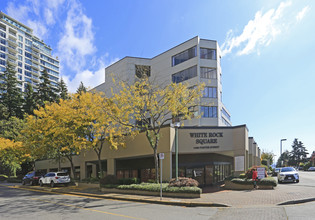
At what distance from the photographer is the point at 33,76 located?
12125 cm

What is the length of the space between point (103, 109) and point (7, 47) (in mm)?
105812

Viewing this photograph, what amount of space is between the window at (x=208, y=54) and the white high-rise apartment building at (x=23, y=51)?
256 feet

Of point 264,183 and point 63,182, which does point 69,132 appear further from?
point 264,183

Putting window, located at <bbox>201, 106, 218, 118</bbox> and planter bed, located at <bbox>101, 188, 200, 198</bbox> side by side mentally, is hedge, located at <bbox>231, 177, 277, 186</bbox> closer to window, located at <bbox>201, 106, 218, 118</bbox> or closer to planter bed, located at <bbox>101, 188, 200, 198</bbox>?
planter bed, located at <bbox>101, 188, 200, 198</bbox>

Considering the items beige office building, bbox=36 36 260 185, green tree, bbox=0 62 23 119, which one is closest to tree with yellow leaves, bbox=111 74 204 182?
beige office building, bbox=36 36 260 185

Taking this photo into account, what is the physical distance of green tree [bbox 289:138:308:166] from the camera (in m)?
117

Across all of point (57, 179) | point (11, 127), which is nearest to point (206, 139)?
point (57, 179)

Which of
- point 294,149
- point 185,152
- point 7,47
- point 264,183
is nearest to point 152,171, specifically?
point 185,152

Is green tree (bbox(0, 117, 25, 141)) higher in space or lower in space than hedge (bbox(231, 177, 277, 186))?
higher

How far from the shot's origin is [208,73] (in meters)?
44.5

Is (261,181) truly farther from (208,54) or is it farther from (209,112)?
(208,54)

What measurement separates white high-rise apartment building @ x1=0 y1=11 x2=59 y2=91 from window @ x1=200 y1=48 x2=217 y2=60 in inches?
3076

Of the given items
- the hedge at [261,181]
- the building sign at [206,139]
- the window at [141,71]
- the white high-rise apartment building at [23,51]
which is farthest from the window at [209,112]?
the white high-rise apartment building at [23,51]

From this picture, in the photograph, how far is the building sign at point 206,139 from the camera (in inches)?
875
